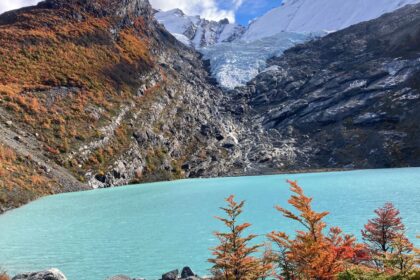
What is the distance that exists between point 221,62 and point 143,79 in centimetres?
6850

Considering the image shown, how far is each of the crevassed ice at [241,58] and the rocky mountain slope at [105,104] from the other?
18.0 meters

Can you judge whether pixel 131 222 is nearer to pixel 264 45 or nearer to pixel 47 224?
pixel 47 224

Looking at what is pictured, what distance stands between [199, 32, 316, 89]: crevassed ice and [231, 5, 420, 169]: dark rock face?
29.4ft

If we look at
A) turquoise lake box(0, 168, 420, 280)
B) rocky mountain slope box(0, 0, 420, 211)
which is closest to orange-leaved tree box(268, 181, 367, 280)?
turquoise lake box(0, 168, 420, 280)

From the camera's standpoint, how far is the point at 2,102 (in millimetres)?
85625

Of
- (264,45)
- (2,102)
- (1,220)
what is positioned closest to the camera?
(1,220)

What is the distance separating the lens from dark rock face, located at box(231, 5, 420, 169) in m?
106

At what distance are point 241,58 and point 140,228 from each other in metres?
158

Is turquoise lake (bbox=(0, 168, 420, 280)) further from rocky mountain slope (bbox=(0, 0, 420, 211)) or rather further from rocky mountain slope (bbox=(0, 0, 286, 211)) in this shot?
rocky mountain slope (bbox=(0, 0, 420, 211))

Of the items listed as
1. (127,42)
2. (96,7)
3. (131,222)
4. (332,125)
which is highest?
(96,7)

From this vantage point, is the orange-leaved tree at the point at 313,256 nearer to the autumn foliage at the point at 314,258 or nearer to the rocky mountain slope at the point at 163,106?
the autumn foliage at the point at 314,258

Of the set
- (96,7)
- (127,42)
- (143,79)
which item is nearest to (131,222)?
(143,79)

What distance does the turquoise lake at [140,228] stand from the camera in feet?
76.9

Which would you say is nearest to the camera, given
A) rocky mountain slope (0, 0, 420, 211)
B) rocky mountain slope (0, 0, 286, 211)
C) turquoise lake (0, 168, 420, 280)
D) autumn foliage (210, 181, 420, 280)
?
autumn foliage (210, 181, 420, 280)
